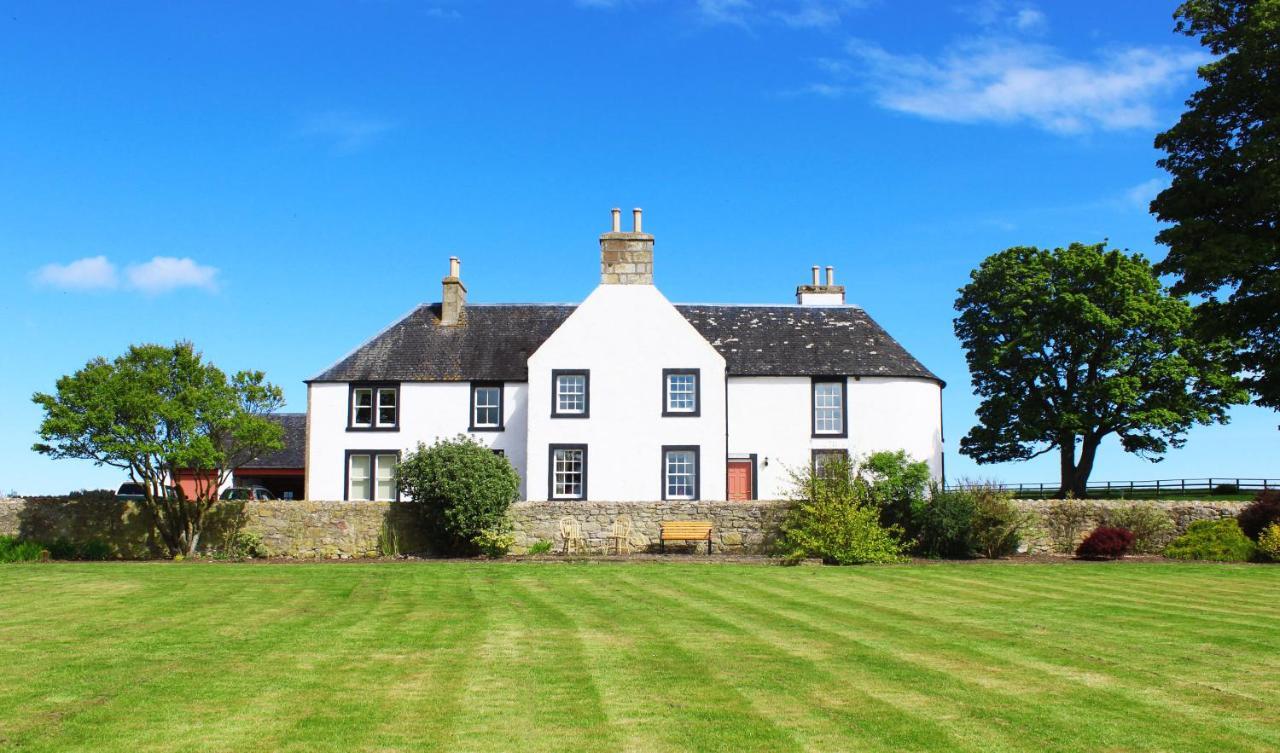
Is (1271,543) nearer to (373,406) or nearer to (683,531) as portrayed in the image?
(683,531)

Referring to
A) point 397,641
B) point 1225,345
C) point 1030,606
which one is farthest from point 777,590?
point 1225,345

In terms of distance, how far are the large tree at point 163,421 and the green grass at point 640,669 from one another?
33.5ft

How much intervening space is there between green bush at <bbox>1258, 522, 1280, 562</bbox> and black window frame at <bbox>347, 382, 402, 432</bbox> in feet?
83.7

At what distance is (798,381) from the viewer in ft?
122

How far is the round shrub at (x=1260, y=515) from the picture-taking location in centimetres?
2853

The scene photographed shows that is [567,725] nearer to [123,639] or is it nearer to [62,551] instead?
[123,639]

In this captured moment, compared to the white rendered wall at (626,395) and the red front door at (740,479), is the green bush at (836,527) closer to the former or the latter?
the white rendered wall at (626,395)

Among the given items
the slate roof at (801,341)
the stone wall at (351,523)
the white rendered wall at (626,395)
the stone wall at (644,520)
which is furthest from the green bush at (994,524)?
the white rendered wall at (626,395)

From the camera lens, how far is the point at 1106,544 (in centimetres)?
2823

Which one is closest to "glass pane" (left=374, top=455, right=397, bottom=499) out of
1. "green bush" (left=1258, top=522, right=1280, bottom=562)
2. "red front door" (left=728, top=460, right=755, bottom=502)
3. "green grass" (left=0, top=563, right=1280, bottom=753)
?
"red front door" (left=728, top=460, right=755, bottom=502)

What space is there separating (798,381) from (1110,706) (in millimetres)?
28043

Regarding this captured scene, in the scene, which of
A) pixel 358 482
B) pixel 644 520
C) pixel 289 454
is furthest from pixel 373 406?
pixel 289 454

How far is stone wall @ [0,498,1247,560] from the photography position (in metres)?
31.0

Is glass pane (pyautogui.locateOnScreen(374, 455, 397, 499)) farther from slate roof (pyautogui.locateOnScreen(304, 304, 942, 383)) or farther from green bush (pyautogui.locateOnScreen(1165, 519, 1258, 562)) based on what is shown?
green bush (pyautogui.locateOnScreen(1165, 519, 1258, 562))
